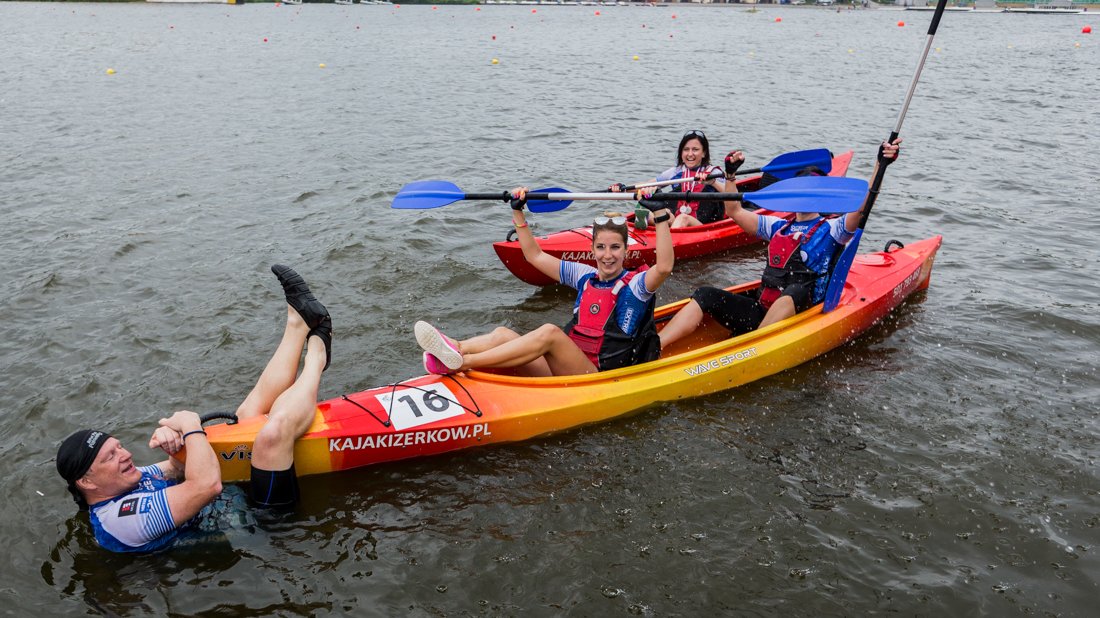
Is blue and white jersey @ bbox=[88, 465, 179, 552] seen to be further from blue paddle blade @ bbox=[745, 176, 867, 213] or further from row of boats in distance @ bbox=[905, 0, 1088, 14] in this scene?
row of boats in distance @ bbox=[905, 0, 1088, 14]

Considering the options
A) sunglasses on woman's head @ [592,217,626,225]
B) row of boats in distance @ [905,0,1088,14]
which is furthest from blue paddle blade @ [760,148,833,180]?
row of boats in distance @ [905,0,1088,14]

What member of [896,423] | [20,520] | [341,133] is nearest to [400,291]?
[20,520]

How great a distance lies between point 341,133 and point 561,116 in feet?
16.9

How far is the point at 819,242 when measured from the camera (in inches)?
247

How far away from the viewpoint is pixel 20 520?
461cm

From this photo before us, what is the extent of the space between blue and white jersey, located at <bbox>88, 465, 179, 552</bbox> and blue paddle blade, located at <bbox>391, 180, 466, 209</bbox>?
320 cm

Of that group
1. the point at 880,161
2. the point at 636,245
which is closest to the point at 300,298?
the point at 880,161

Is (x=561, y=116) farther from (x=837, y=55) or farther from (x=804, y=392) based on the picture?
(x=837, y=55)

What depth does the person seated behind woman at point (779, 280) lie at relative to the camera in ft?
20.5

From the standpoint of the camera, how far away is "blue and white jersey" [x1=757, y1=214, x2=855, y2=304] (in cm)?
620

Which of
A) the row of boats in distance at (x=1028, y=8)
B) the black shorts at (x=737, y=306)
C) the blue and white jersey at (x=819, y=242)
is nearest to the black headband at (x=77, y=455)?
the black shorts at (x=737, y=306)

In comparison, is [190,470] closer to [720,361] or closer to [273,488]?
[273,488]

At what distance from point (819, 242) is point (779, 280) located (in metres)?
0.47

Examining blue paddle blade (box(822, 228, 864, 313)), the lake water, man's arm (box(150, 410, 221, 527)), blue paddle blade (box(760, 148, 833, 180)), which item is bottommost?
the lake water
